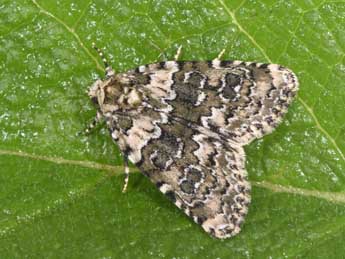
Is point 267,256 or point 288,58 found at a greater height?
point 288,58

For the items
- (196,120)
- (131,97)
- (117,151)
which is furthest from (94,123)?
(196,120)

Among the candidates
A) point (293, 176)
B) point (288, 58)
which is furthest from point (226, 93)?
point (293, 176)

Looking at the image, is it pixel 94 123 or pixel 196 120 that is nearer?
pixel 94 123

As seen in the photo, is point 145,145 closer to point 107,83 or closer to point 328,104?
point 107,83

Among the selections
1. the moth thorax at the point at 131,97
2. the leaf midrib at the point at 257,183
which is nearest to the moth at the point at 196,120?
the moth thorax at the point at 131,97

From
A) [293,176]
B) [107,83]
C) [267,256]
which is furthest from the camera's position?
[107,83]

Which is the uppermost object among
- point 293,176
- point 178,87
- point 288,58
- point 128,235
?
point 288,58

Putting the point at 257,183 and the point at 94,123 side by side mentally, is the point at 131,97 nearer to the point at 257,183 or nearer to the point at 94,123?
the point at 94,123

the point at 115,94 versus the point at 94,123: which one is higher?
the point at 115,94
